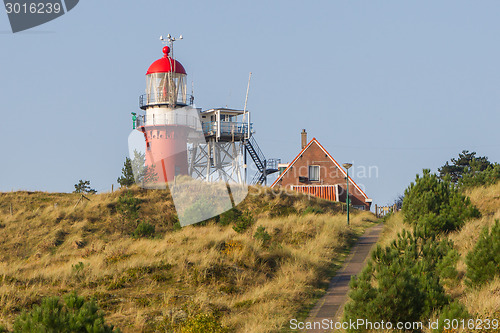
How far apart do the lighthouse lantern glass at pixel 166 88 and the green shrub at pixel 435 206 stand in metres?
28.8

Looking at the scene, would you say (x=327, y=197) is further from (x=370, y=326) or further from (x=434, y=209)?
Answer: (x=370, y=326)

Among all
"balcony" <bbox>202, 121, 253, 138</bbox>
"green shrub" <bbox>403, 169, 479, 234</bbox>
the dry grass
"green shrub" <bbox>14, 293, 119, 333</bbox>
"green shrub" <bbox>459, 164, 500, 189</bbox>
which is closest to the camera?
"green shrub" <bbox>14, 293, 119, 333</bbox>

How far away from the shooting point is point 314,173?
2286 inches

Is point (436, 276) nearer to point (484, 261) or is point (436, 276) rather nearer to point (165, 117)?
point (484, 261)

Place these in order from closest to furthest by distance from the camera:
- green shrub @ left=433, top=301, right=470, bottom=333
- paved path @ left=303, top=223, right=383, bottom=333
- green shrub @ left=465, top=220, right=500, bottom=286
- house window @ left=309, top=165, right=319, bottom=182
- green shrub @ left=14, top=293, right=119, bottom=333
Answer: green shrub @ left=14, top=293, right=119, bottom=333
green shrub @ left=433, top=301, right=470, bottom=333
green shrub @ left=465, top=220, right=500, bottom=286
paved path @ left=303, top=223, right=383, bottom=333
house window @ left=309, top=165, right=319, bottom=182

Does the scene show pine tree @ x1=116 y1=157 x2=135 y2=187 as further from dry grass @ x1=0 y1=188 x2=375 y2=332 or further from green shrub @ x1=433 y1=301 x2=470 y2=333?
green shrub @ x1=433 y1=301 x2=470 y2=333

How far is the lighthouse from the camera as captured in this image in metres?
52.7

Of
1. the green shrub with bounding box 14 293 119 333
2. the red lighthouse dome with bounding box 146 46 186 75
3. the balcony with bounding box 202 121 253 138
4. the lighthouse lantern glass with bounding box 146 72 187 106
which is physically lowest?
the green shrub with bounding box 14 293 119 333

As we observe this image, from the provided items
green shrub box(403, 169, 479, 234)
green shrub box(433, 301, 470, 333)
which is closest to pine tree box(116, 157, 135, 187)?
green shrub box(403, 169, 479, 234)

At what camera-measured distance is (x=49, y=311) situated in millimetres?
11555

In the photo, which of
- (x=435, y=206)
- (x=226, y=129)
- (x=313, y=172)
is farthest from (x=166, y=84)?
(x=435, y=206)

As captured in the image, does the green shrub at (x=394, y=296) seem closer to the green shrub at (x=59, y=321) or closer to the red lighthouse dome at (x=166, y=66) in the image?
the green shrub at (x=59, y=321)

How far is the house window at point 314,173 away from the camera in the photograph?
190 feet

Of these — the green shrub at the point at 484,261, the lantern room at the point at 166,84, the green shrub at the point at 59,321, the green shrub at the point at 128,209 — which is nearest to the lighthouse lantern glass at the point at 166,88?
the lantern room at the point at 166,84
